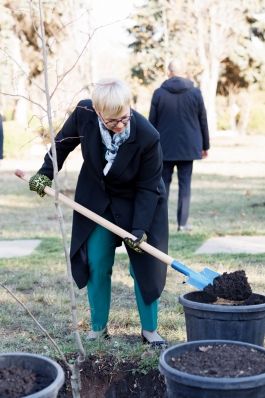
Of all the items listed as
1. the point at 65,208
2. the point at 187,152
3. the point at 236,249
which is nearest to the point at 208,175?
the point at 65,208

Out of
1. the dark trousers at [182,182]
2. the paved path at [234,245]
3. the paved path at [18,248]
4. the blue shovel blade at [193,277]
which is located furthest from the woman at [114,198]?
the dark trousers at [182,182]

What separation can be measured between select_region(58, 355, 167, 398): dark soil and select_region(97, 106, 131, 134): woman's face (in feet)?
4.61

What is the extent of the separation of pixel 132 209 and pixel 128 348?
0.87 m

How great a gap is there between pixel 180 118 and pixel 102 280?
446 centimetres

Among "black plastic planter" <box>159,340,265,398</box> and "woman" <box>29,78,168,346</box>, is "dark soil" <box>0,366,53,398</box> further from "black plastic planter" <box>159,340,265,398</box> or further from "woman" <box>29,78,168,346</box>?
"woman" <box>29,78,168,346</box>

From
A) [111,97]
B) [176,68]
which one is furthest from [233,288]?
[176,68]

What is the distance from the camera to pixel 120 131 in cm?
354

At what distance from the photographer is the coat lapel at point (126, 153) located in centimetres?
362

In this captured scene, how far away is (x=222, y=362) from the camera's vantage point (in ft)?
8.96

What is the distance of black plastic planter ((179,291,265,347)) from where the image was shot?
3.24 metres

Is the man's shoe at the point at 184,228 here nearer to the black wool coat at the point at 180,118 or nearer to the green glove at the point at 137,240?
the black wool coat at the point at 180,118

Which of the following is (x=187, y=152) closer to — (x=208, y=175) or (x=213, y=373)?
(x=213, y=373)

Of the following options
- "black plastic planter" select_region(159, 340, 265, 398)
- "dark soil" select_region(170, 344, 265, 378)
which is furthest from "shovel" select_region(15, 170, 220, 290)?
"black plastic planter" select_region(159, 340, 265, 398)

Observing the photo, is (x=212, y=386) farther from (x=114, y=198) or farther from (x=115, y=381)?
(x=114, y=198)
